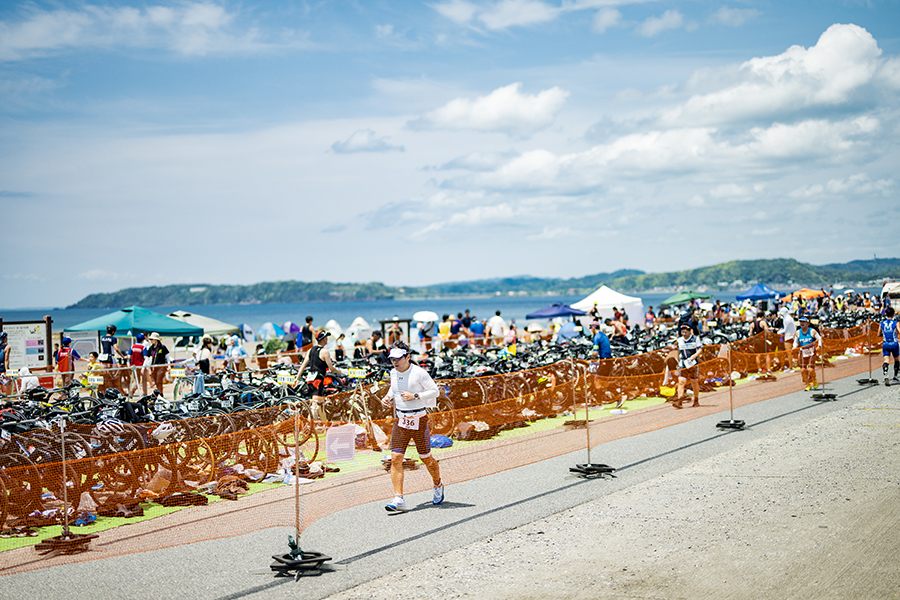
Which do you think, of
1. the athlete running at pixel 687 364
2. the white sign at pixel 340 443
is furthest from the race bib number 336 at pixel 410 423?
the athlete running at pixel 687 364

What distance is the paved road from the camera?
17.2 feet

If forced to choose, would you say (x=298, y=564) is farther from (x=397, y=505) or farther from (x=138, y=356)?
(x=138, y=356)

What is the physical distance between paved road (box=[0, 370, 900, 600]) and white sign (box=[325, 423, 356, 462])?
0.59 metres

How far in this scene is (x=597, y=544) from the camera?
244 inches

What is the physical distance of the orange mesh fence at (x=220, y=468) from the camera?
6914 millimetres

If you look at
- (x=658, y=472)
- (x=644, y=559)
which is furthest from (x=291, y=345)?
(x=644, y=559)

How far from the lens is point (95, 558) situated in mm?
6188

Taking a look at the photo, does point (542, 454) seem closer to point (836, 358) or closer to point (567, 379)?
point (567, 379)

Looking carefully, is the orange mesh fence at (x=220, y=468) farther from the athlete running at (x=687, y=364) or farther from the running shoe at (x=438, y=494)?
the athlete running at (x=687, y=364)

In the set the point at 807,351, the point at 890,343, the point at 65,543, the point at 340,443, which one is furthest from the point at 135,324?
the point at 890,343

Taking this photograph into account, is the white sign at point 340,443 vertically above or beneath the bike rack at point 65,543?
above

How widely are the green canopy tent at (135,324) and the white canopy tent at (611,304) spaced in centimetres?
1948

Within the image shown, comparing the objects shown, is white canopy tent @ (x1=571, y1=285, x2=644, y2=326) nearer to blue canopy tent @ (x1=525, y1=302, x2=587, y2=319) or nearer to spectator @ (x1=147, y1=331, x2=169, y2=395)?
blue canopy tent @ (x1=525, y1=302, x2=587, y2=319)

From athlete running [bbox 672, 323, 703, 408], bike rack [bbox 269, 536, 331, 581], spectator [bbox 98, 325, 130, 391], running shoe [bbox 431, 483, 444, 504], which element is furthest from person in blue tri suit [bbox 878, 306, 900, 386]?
spectator [bbox 98, 325, 130, 391]
